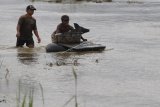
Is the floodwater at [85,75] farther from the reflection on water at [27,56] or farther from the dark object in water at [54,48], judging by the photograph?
the dark object in water at [54,48]

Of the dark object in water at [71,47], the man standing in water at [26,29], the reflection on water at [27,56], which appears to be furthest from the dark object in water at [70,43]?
the man standing in water at [26,29]

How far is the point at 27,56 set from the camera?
51.4 ft

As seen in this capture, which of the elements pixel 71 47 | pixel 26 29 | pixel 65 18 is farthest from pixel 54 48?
pixel 26 29

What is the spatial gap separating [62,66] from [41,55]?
8.15 feet

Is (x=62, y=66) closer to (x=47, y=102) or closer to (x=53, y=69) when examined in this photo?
(x=53, y=69)

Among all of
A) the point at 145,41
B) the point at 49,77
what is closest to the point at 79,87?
the point at 49,77

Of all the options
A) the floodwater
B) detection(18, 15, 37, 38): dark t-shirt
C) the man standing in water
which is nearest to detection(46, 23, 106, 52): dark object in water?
the floodwater

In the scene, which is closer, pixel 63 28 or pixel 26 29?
pixel 63 28

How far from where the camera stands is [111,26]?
1059 inches

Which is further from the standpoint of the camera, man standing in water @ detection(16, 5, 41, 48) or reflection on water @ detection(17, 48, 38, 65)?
man standing in water @ detection(16, 5, 41, 48)

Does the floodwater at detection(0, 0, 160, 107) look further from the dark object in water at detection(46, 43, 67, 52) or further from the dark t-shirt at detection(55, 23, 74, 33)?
the dark t-shirt at detection(55, 23, 74, 33)

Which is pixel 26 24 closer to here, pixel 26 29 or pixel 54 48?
pixel 26 29

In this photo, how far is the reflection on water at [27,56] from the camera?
1466 centimetres

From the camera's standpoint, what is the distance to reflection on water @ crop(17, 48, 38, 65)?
14656 millimetres
